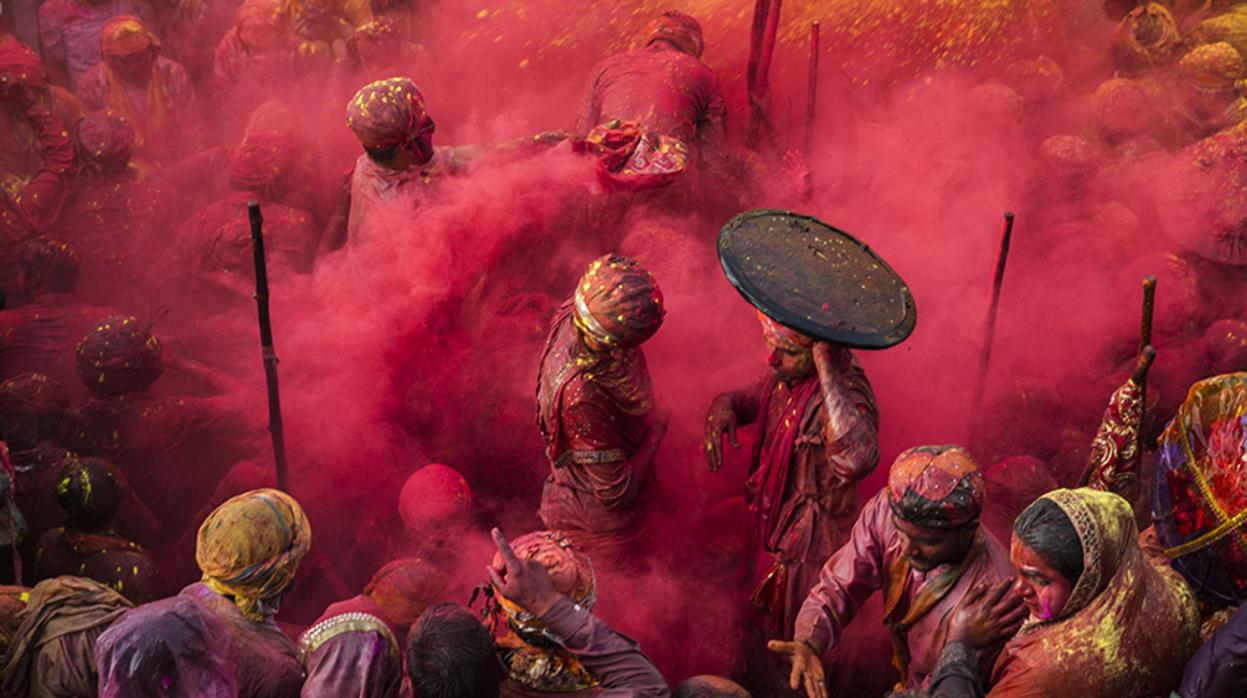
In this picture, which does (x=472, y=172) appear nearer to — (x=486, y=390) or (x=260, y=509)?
(x=486, y=390)

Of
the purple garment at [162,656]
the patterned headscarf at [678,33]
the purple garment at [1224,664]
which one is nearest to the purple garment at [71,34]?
the patterned headscarf at [678,33]

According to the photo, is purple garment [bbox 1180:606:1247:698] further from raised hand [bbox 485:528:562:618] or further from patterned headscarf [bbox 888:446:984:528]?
raised hand [bbox 485:528:562:618]

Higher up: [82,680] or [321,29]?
[321,29]

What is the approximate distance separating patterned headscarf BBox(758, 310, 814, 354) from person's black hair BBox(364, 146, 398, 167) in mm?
2661

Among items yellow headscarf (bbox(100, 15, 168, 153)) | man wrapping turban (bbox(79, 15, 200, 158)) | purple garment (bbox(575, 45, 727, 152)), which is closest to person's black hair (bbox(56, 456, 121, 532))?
purple garment (bbox(575, 45, 727, 152))

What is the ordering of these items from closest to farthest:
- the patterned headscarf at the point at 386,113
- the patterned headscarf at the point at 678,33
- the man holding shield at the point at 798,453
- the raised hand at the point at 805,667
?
the raised hand at the point at 805,667 < the man holding shield at the point at 798,453 < the patterned headscarf at the point at 386,113 < the patterned headscarf at the point at 678,33

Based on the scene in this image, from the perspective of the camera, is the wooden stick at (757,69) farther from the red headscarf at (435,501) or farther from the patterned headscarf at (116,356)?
the patterned headscarf at (116,356)

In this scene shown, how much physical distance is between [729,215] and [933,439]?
198 cm

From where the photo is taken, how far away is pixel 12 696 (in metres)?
3.74

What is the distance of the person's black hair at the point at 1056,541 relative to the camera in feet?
12.0

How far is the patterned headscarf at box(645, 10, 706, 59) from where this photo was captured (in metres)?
8.41

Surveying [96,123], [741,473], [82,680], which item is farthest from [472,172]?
[82,680]

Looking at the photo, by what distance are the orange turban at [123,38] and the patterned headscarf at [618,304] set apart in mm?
5885

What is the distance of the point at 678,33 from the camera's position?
27.7 feet
